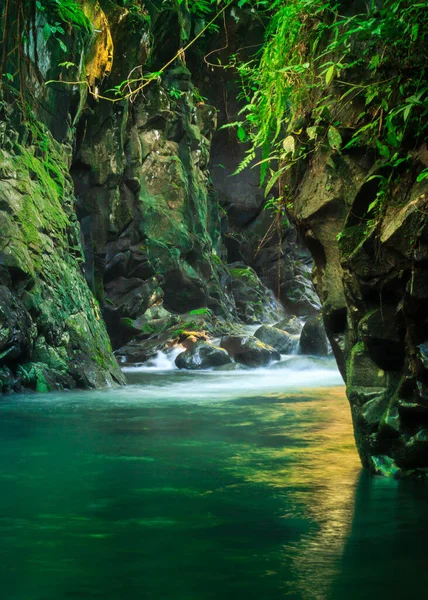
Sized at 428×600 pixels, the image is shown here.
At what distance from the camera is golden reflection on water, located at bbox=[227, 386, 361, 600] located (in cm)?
296

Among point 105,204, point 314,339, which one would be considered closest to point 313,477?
point 314,339

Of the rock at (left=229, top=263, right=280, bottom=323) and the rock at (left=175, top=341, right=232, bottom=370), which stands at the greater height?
the rock at (left=229, top=263, right=280, bottom=323)

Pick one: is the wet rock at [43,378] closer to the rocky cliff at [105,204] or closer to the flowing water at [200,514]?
the rocky cliff at [105,204]

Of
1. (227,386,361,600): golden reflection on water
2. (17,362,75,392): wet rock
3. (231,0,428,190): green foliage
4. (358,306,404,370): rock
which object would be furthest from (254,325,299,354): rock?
(358,306,404,370): rock

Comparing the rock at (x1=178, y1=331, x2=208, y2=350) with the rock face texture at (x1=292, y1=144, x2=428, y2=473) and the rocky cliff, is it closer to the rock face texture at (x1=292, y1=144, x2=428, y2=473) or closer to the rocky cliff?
the rocky cliff

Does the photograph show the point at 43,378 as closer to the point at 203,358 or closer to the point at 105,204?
the point at 203,358

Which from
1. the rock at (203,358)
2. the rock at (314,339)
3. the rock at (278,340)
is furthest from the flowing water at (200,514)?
the rock at (278,340)

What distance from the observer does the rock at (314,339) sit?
16.8m

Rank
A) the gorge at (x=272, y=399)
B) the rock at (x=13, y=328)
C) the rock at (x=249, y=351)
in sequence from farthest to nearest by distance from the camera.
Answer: the rock at (x=249, y=351) < the rock at (x=13, y=328) < the gorge at (x=272, y=399)

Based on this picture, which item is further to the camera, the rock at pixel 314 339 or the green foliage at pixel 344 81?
the rock at pixel 314 339

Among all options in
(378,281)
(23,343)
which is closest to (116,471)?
(378,281)

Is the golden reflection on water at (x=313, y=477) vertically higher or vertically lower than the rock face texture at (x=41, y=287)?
lower

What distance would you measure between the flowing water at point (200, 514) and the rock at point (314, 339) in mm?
9644

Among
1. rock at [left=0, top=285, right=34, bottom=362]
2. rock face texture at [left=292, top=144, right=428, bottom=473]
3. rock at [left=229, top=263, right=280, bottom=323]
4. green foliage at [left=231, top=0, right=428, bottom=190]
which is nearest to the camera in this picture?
rock face texture at [left=292, top=144, right=428, bottom=473]
